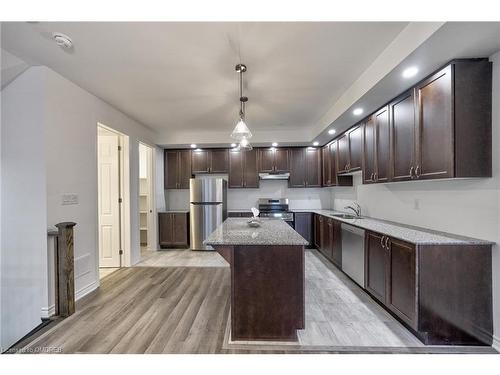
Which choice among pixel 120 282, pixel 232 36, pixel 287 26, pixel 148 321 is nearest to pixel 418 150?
pixel 287 26

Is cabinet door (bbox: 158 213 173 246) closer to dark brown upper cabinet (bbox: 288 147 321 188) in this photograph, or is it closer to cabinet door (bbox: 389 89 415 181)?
dark brown upper cabinet (bbox: 288 147 321 188)

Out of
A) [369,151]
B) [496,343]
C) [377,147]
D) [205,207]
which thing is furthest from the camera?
[205,207]

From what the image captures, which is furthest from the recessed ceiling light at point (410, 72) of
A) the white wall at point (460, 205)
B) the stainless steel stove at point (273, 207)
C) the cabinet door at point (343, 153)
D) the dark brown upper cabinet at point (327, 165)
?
the stainless steel stove at point (273, 207)

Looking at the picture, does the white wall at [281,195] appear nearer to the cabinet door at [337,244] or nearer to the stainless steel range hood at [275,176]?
the stainless steel range hood at [275,176]

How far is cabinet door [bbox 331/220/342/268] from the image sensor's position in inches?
139

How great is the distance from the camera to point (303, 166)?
5.39m

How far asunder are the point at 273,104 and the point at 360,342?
120 inches

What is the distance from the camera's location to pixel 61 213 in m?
2.57

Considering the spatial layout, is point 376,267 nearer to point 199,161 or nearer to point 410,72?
point 410,72

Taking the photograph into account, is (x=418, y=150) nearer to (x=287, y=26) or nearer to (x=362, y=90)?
(x=362, y=90)

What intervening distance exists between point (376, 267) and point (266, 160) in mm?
3411

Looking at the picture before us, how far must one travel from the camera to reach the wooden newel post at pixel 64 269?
2.35 metres

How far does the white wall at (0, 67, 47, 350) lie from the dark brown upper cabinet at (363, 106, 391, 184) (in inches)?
147

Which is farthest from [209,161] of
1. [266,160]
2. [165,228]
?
[165,228]
